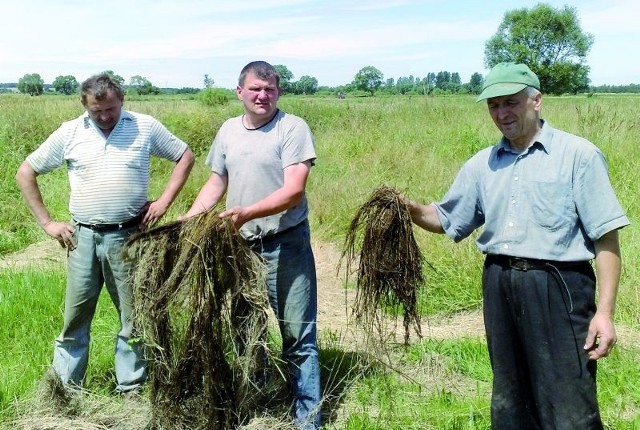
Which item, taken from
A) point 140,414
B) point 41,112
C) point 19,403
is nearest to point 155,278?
point 140,414

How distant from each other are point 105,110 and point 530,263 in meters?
2.58

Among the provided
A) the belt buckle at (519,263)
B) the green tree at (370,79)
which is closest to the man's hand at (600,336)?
the belt buckle at (519,263)

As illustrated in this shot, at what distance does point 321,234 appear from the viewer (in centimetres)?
846

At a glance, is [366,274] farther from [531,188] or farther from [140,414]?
[140,414]

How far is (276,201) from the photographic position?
342 cm

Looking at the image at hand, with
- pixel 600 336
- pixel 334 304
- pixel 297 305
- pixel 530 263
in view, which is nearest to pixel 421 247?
pixel 334 304

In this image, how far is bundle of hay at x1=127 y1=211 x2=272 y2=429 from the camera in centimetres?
334

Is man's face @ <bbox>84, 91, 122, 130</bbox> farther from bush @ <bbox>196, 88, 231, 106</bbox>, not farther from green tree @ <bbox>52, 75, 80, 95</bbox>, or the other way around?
bush @ <bbox>196, 88, 231, 106</bbox>

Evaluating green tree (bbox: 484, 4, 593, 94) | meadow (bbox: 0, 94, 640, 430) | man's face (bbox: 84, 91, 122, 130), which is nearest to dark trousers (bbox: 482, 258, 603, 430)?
meadow (bbox: 0, 94, 640, 430)

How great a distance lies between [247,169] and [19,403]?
6.73 ft

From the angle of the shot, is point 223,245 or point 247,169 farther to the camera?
point 247,169

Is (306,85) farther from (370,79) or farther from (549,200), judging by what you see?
(549,200)

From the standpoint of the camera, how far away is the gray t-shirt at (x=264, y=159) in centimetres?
355

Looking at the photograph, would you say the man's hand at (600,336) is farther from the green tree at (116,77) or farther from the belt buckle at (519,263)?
the green tree at (116,77)
